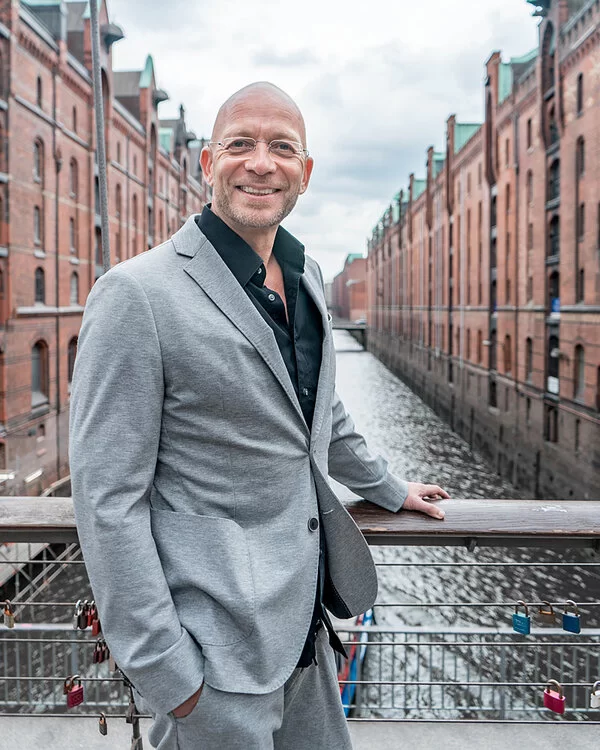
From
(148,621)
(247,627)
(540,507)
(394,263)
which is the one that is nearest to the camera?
(148,621)

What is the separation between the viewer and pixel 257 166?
5.33ft

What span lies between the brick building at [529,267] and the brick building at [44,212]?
1439cm

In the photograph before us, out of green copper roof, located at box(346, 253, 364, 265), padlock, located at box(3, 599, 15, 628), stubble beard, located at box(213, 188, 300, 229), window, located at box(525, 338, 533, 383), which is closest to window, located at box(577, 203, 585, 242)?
window, located at box(525, 338, 533, 383)

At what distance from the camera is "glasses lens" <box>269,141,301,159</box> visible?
66.0 inches

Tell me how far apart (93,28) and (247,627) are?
10.9 ft

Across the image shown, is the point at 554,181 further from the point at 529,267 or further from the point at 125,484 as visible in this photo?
the point at 125,484

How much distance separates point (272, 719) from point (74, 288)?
23.0 metres

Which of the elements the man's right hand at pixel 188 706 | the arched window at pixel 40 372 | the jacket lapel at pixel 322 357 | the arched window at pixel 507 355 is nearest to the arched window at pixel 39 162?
the arched window at pixel 40 372

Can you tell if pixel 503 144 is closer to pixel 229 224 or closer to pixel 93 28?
pixel 93 28

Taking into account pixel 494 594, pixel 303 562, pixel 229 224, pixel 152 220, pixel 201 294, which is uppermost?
pixel 152 220

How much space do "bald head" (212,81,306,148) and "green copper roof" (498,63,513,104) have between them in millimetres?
29304

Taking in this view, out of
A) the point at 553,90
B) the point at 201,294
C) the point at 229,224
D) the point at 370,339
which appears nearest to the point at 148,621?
the point at 201,294

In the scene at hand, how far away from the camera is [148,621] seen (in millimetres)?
1413

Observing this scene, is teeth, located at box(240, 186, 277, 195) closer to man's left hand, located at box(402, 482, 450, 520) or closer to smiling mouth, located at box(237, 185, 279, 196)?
smiling mouth, located at box(237, 185, 279, 196)
